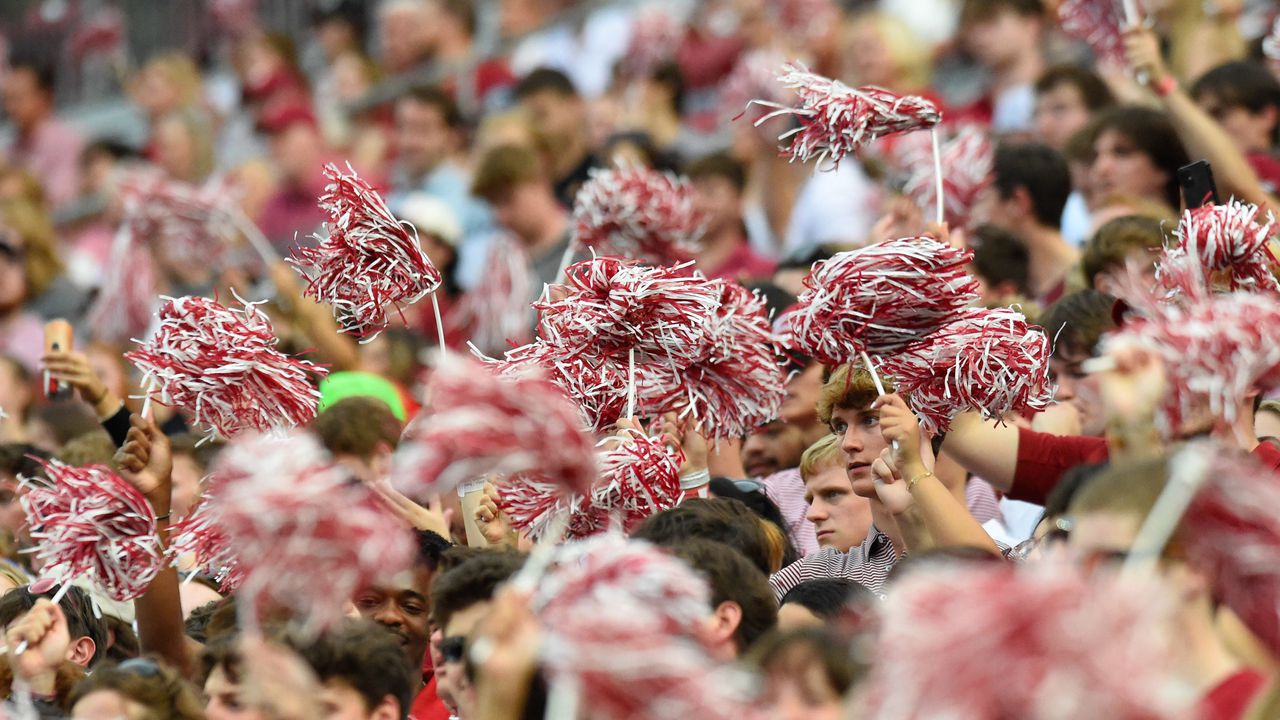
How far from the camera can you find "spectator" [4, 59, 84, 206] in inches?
483

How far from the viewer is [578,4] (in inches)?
472

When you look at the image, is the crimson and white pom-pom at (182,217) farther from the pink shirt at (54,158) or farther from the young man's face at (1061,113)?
the pink shirt at (54,158)

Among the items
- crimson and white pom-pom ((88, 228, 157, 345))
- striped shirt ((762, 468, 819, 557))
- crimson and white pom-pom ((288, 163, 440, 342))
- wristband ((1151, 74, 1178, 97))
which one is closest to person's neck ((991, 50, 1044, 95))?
wristband ((1151, 74, 1178, 97))

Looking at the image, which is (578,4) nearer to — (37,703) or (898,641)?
(37,703)

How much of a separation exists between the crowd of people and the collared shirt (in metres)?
0.01

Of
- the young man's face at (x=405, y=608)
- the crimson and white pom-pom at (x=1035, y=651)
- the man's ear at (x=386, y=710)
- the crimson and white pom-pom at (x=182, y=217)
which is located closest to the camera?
the crimson and white pom-pom at (x=1035, y=651)

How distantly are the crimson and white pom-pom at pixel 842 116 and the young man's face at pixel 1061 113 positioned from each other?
274 centimetres

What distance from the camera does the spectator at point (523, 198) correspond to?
750 cm

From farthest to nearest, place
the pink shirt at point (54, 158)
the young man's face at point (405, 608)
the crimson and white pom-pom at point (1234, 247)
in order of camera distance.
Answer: the pink shirt at point (54, 158)
the young man's face at point (405, 608)
the crimson and white pom-pom at point (1234, 247)

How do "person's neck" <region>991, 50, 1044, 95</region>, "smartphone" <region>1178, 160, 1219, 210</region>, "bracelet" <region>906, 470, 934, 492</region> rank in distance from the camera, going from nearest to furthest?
"bracelet" <region>906, 470, 934, 492</region> → "smartphone" <region>1178, 160, 1219, 210</region> → "person's neck" <region>991, 50, 1044, 95</region>

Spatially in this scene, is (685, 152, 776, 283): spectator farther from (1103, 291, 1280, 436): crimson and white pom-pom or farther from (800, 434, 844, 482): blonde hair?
(1103, 291, 1280, 436): crimson and white pom-pom

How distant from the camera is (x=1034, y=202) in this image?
6238mm

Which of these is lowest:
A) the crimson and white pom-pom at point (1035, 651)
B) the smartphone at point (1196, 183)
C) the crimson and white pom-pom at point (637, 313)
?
the smartphone at point (1196, 183)

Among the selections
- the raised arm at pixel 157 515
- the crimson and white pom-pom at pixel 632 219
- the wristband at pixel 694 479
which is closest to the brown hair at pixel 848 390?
the wristband at pixel 694 479
